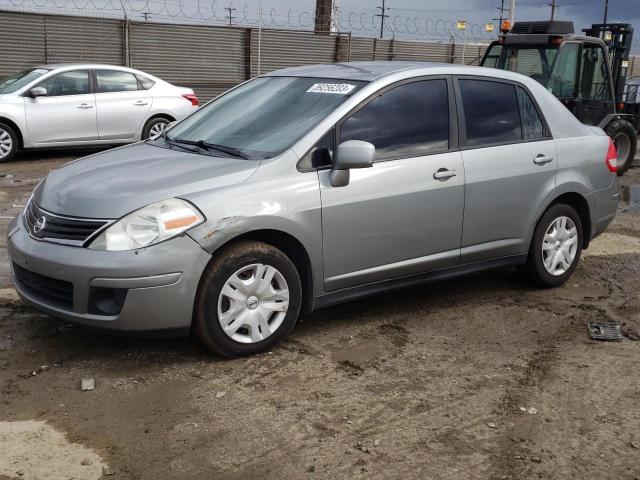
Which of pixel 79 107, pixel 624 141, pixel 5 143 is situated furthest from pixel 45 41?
pixel 624 141

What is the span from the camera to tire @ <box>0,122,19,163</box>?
12.2 metres

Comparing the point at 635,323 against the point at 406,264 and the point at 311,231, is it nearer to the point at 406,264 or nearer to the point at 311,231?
the point at 406,264

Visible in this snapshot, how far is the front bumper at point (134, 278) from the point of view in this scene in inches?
164

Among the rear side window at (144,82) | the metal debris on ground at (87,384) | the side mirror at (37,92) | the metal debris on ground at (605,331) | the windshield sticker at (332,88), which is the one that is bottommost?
the metal debris on ground at (605,331)

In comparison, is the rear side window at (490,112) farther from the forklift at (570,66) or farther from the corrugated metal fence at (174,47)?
the corrugated metal fence at (174,47)

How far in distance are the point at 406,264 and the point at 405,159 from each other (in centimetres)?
69

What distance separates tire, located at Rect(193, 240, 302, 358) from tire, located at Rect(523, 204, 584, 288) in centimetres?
218

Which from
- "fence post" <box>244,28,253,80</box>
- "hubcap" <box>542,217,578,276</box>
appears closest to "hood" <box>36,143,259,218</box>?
"hubcap" <box>542,217,578,276</box>

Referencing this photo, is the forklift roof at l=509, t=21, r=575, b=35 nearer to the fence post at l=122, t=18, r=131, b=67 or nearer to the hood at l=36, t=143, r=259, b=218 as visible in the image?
the hood at l=36, t=143, r=259, b=218

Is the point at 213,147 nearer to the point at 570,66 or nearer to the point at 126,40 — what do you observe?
the point at 570,66

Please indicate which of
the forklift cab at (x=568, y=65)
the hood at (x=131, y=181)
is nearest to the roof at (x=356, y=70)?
the hood at (x=131, y=181)

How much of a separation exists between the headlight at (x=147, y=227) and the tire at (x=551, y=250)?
113 inches

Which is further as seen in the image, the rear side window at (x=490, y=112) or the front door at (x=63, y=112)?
the front door at (x=63, y=112)

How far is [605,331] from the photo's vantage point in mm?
5355
